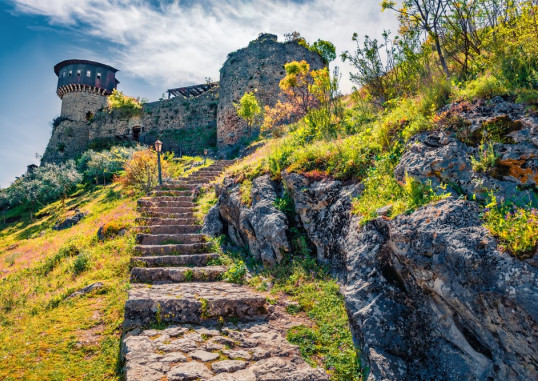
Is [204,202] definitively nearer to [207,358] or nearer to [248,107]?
[207,358]

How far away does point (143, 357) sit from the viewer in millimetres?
3932

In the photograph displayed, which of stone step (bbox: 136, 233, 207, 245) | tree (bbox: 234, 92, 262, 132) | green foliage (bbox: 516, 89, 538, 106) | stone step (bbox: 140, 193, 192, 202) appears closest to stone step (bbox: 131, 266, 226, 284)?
stone step (bbox: 136, 233, 207, 245)

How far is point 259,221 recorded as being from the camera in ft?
23.1

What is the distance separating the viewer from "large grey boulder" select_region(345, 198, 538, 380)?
9.12 ft

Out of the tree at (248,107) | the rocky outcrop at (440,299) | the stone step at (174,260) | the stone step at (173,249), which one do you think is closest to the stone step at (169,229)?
the stone step at (173,249)

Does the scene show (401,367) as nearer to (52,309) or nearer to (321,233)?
(321,233)

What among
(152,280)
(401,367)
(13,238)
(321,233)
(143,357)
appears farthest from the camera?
(13,238)

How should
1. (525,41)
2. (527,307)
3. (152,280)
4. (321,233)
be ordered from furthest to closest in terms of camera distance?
(152,280) < (321,233) < (525,41) < (527,307)

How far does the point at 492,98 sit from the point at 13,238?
2318 centimetres

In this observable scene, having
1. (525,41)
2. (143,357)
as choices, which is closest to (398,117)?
(525,41)

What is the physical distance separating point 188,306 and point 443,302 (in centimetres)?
367

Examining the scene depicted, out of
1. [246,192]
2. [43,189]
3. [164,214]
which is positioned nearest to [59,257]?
[164,214]

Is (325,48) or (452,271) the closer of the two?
(452,271)

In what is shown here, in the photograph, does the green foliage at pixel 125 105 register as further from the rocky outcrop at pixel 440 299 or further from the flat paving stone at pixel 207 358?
the rocky outcrop at pixel 440 299
